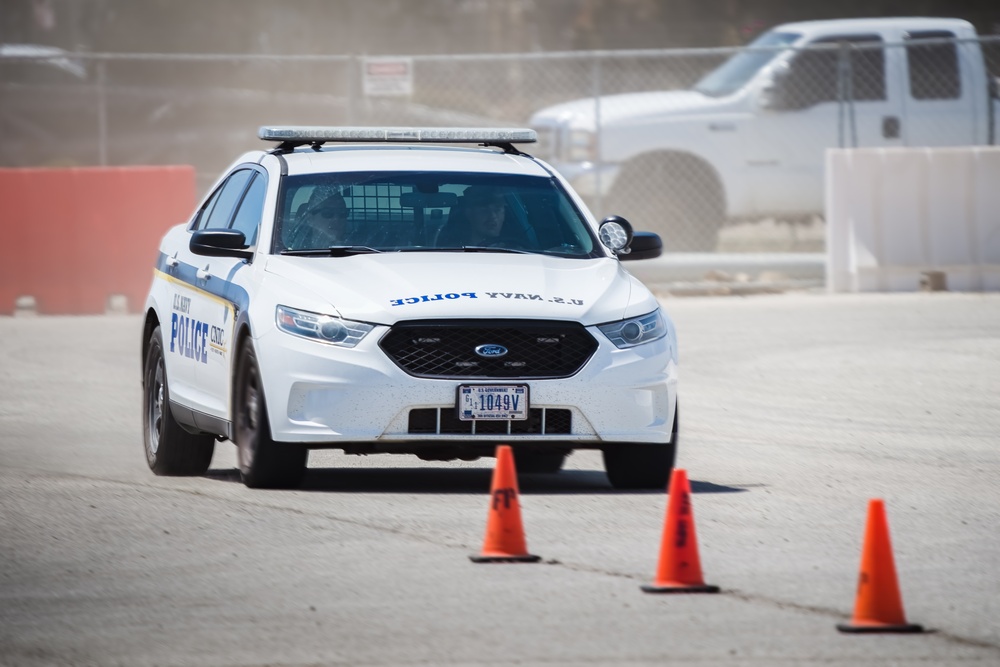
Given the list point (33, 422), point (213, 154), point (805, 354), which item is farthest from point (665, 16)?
point (33, 422)

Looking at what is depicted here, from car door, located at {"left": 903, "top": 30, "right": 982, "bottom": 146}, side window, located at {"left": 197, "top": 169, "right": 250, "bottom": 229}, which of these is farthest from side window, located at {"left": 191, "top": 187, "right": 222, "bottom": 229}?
car door, located at {"left": 903, "top": 30, "right": 982, "bottom": 146}

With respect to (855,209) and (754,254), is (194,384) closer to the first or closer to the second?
(855,209)

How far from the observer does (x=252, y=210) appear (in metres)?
10.5

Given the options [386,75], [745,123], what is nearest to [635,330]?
[386,75]

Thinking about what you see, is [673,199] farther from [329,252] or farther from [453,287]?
[453,287]

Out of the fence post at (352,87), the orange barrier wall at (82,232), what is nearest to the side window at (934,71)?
the fence post at (352,87)

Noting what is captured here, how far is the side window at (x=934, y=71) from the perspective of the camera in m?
23.3

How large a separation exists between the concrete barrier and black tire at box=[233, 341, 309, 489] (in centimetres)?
1221

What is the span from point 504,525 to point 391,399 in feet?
4.97

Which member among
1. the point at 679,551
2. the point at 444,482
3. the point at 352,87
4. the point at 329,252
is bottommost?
the point at 444,482

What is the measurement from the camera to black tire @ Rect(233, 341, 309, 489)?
9.32 m

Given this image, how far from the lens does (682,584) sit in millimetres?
7066

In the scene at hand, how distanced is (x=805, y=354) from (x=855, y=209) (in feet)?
16.4

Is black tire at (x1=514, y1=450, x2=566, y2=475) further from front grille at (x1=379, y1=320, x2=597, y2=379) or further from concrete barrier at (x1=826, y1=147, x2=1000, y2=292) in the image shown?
concrete barrier at (x1=826, y1=147, x2=1000, y2=292)
